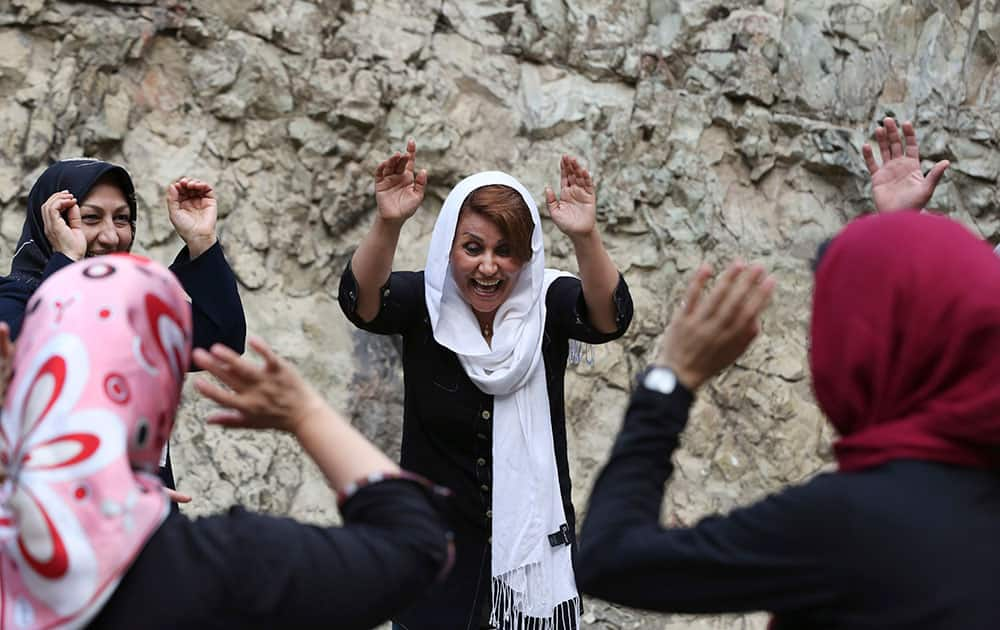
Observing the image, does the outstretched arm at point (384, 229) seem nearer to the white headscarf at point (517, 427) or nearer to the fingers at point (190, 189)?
the white headscarf at point (517, 427)

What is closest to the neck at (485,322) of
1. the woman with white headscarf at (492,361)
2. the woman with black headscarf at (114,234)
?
the woman with white headscarf at (492,361)

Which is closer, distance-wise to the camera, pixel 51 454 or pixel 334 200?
→ pixel 51 454

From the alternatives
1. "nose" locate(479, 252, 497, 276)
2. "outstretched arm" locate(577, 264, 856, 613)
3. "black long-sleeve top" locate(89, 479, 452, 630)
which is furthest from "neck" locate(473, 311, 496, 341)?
"black long-sleeve top" locate(89, 479, 452, 630)

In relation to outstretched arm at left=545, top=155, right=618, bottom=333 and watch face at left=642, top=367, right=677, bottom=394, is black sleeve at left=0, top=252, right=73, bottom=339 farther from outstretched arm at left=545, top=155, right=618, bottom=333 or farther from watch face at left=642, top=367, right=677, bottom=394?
watch face at left=642, top=367, right=677, bottom=394

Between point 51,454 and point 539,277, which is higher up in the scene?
point 539,277

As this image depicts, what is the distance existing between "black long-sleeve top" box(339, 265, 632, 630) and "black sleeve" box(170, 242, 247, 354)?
0.99ft

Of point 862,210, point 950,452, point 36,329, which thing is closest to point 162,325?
point 36,329

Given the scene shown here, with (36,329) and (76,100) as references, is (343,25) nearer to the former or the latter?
(76,100)

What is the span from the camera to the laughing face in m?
3.20

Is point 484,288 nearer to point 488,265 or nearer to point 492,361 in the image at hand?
point 488,265

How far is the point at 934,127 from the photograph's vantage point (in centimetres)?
614

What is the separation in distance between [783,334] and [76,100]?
3525 mm

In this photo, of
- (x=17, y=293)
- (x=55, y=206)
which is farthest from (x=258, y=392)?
(x=55, y=206)

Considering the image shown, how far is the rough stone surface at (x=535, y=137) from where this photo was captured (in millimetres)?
5121
